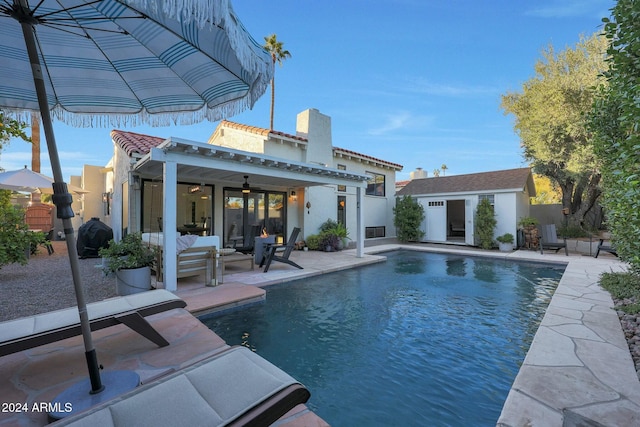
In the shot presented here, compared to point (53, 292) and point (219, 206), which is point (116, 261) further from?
point (219, 206)

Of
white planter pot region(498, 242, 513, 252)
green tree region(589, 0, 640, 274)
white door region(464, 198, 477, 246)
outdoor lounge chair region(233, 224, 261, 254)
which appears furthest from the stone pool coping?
white door region(464, 198, 477, 246)

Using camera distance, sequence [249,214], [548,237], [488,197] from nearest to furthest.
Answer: [249,214]
[548,237]
[488,197]

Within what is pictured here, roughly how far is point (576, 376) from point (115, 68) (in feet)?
17.6

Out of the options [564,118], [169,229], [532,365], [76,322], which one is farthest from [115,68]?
[564,118]

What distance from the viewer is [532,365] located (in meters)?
3.02

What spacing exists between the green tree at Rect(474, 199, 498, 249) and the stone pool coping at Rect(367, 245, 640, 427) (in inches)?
341

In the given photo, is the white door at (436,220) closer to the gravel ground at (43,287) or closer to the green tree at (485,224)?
the green tree at (485,224)

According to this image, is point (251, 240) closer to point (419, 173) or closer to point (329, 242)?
point (329, 242)

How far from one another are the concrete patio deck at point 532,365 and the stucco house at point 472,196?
9058 millimetres

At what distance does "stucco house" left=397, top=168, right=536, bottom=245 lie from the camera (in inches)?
515

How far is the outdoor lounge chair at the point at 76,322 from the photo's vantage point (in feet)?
8.14

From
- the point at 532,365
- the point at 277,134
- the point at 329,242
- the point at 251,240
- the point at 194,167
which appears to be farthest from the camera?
the point at 329,242

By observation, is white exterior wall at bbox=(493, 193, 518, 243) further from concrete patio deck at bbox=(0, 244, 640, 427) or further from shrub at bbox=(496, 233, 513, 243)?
concrete patio deck at bbox=(0, 244, 640, 427)

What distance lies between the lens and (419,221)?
15.3 meters
